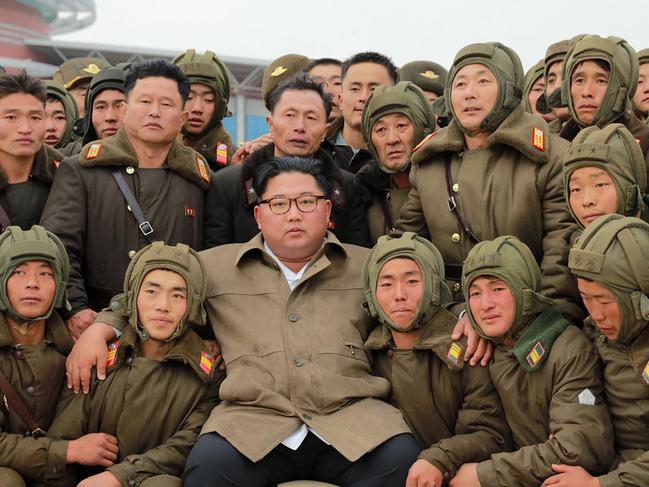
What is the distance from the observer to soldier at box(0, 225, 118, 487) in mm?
4996

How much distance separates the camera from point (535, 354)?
483cm

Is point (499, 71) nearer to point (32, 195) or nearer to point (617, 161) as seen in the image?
point (617, 161)

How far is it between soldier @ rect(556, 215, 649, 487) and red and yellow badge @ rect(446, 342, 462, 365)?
0.75 m

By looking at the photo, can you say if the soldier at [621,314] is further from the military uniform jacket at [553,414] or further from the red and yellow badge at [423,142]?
the red and yellow badge at [423,142]

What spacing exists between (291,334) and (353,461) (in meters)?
0.85

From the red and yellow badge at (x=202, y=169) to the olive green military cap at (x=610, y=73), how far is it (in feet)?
8.20

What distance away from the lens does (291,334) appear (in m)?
5.34

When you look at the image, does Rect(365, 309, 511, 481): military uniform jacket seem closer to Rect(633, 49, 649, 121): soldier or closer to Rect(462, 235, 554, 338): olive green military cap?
Rect(462, 235, 554, 338): olive green military cap

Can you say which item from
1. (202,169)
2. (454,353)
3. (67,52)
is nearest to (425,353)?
(454,353)

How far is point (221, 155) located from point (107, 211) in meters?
1.61

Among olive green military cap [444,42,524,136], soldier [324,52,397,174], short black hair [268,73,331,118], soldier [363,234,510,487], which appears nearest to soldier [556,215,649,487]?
soldier [363,234,510,487]

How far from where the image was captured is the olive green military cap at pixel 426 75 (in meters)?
8.83

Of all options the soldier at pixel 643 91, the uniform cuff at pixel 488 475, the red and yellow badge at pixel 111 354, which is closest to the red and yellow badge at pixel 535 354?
the uniform cuff at pixel 488 475

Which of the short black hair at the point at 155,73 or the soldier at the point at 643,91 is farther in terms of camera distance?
the soldier at the point at 643,91
